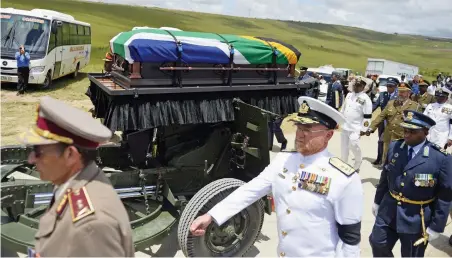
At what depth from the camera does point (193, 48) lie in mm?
4445

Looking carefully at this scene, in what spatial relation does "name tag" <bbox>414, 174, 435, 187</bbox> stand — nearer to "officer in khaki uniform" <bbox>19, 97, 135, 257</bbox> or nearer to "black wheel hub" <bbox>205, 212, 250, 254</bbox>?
"black wheel hub" <bbox>205, 212, 250, 254</bbox>

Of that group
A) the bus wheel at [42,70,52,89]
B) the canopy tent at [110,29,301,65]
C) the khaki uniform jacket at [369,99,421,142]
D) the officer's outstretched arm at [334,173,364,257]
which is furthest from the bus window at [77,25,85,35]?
the officer's outstretched arm at [334,173,364,257]

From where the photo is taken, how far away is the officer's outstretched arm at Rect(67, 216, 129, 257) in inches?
63.5

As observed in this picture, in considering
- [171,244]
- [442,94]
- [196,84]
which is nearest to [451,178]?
[196,84]

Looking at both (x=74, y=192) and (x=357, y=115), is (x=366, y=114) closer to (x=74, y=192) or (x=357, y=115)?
(x=357, y=115)

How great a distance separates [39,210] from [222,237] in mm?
1936

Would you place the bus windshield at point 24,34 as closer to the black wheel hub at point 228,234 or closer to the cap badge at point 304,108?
the black wheel hub at point 228,234

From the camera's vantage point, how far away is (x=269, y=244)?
5.05 meters

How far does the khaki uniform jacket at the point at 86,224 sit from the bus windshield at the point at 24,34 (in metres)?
14.9

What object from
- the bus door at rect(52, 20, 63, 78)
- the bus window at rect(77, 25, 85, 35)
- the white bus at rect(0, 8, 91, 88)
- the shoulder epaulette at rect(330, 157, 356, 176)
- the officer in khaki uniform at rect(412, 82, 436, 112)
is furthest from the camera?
the bus window at rect(77, 25, 85, 35)

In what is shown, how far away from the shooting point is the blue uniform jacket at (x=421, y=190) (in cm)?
355

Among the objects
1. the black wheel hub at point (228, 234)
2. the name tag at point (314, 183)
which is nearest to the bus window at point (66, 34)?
the black wheel hub at point (228, 234)

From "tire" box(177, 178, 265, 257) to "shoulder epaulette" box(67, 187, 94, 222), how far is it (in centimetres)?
246

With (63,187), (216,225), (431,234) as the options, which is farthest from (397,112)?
(63,187)
